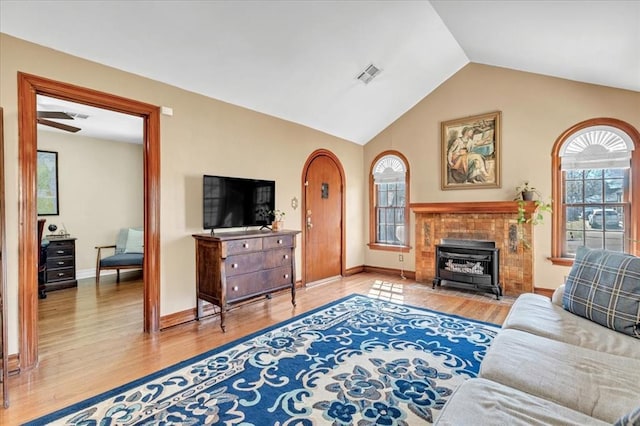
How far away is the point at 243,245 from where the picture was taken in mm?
3441

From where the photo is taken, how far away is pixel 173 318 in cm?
338

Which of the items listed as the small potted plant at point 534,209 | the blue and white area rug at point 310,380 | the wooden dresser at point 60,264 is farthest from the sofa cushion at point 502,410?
the wooden dresser at point 60,264

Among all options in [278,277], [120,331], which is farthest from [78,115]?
[278,277]

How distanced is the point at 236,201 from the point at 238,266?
848mm

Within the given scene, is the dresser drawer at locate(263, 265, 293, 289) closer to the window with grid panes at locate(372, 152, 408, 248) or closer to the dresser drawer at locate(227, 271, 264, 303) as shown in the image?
the dresser drawer at locate(227, 271, 264, 303)

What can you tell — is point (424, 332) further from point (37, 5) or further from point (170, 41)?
point (37, 5)

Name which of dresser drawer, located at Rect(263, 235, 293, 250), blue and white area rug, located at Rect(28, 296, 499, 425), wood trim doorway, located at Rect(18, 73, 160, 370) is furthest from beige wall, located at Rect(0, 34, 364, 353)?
blue and white area rug, located at Rect(28, 296, 499, 425)

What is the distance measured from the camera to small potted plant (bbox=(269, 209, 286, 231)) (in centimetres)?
414

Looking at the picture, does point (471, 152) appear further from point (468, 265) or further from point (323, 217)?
point (323, 217)

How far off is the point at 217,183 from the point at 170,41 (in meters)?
1.46

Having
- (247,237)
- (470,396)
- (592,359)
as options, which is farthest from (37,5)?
(592,359)

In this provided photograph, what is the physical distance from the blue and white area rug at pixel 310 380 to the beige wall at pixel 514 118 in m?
2.40

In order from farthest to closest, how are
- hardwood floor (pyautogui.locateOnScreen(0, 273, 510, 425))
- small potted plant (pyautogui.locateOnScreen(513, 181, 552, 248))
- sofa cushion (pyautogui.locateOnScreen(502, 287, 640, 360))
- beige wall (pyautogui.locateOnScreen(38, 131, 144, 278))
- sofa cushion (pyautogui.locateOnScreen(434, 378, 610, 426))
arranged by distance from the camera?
1. beige wall (pyautogui.locateOnScreen(38, 131, 144, 278))
2. small potted plant (pyautogui.locateOnScreen(513, 181, 552, 248))
3. hardwood floor (pyautogui.locateOnScreen(0, 273, 510, 425))
4. sofa cushion (pyautogui.locateOnScreen(502, 287, 640, 360))
5. sofa cushion (pyautogui.locateOnScreen(434, 378, 610, 426))

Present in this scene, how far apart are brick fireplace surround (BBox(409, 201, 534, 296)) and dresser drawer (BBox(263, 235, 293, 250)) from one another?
2.49 m
